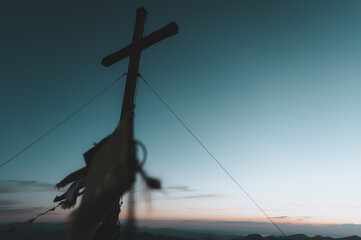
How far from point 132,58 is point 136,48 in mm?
337

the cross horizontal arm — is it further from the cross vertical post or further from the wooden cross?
the cross vertical post

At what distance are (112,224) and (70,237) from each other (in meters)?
1.71

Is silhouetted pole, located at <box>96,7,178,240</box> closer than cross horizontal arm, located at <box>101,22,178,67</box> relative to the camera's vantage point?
Yes

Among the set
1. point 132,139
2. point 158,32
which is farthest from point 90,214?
point 158,32

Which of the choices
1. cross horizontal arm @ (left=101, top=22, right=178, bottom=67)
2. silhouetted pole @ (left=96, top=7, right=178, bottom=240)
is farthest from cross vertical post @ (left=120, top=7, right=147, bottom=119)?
cross horizontal arm @ (left=101, top=22, right=178, bottom=67)

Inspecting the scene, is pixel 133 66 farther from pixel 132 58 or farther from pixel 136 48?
pixel 136 48

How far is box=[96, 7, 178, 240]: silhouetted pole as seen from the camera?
3734 millimetres

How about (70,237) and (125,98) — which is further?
(125,98)

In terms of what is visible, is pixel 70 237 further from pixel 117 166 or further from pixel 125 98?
pixel 125 98

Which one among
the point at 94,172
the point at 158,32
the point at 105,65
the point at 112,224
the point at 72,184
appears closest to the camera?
the point at 94,172

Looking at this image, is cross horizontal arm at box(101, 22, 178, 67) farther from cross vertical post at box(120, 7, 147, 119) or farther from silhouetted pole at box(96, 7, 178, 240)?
cross vertical post at box(120, 7, 147, 119)

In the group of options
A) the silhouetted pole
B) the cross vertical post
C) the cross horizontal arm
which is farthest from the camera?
the cross horizontal arm

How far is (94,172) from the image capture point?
93.0 inches

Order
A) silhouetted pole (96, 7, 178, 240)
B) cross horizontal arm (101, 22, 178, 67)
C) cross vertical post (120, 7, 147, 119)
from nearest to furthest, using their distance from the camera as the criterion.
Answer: silhouetted pole (96, 7, 178, 240) < cross vertical post (120, 7, 147, 119) < cross horizontal arm (101, 22, 178, 67)
